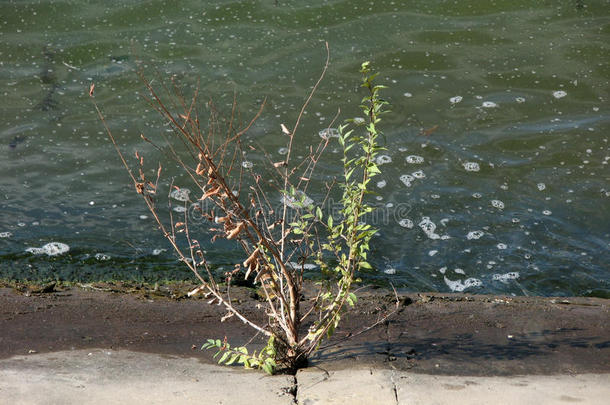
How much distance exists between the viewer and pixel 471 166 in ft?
22.1

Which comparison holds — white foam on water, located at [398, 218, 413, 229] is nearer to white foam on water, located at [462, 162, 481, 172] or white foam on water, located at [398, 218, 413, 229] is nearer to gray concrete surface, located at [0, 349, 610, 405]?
white foam on water, located at [462, 162, 481, 172]

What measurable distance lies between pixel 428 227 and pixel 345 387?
9.68ft

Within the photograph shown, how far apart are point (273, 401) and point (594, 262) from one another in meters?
3.33

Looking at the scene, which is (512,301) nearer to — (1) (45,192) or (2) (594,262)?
(2) (594,262)

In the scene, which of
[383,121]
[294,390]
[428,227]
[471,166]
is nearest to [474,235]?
[428,227]

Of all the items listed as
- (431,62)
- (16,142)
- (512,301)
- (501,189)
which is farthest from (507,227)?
(16,142)

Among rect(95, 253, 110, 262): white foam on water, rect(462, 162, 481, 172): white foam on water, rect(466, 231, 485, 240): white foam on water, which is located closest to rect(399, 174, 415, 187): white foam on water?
rect(462, 162, 481, 172): white foam on water

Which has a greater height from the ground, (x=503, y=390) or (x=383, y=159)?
(x=503, y=390)

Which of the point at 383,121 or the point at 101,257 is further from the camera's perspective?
the point at 383,121

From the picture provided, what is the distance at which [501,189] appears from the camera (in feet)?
21.0

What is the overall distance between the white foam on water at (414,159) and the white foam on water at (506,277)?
176cm

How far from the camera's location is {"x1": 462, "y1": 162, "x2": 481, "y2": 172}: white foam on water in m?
6.69

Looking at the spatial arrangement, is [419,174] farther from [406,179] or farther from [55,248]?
[55,248]

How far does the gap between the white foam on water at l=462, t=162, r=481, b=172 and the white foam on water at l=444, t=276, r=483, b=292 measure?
166cm
